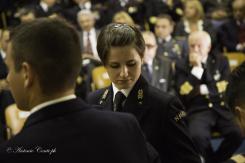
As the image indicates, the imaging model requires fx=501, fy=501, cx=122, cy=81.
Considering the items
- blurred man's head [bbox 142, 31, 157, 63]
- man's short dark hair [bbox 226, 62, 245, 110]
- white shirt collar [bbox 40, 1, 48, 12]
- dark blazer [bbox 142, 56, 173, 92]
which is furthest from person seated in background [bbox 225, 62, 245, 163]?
white shirt collar [bbox 40, 1, 48, 12]

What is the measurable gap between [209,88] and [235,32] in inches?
98.2

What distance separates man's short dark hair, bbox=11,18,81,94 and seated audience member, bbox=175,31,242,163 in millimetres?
3793

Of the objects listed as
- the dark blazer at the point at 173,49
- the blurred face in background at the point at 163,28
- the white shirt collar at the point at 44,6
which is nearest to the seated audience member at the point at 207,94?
the dark blazer at the point at 173,49

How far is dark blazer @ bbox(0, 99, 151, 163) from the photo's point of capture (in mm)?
1379

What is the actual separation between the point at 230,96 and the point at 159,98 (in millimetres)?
536

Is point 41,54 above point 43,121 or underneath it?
above

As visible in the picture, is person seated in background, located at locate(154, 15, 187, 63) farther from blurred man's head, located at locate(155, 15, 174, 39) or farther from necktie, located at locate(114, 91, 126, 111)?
necktie, located at locate(114, 91, 126, 111)

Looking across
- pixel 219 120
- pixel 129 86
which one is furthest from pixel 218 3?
pixel 129 86

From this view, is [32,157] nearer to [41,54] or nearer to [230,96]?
[41,54]

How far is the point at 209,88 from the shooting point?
5.31 m

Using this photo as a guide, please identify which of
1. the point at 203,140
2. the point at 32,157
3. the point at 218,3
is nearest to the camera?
the point at 32,157

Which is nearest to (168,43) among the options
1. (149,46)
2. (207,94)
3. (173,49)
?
(173,49)

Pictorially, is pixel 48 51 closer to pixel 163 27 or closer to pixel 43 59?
pixel 43 59

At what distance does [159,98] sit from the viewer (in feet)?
7.38
